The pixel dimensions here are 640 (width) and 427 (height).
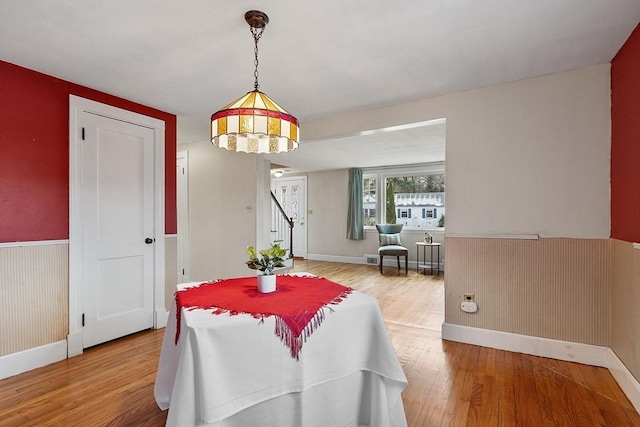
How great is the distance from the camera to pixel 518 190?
282 cm

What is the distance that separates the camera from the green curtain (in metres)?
7.56

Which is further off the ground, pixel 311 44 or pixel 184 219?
pixel 311 44

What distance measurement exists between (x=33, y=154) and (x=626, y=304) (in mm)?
4471

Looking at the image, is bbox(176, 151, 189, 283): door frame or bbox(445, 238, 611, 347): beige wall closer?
bbox(445, 238, 611, 347): beige wall

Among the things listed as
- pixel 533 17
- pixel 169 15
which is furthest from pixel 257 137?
pixel 533 17

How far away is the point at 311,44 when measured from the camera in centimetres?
219

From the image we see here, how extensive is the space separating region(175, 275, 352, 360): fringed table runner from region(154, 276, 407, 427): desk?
4cm

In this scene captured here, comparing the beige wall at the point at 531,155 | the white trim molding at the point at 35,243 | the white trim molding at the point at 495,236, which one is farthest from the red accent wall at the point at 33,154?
the white trim molding at the point at 495,236

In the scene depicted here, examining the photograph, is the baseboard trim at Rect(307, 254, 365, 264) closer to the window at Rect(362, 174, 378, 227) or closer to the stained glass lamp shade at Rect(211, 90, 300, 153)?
the window at Rect(362, 174, 378, 227)

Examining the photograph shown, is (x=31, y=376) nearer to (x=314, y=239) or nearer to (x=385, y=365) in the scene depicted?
(x=385, y=365)

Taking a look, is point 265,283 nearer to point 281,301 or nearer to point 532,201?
point 281,301

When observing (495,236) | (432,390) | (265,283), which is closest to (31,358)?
(265,283)

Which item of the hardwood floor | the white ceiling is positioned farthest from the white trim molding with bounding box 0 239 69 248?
the white ceiling

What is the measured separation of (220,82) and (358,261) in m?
5.70
